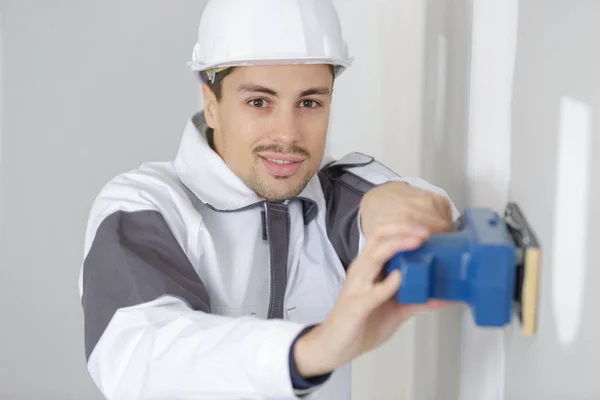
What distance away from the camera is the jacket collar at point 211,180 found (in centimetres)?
97

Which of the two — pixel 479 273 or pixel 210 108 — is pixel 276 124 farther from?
pixel 479 273

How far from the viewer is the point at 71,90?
1513mm

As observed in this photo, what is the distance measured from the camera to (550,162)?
1.92ft

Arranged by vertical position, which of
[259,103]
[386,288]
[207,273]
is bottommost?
[207,273]

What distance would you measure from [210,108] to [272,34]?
19 centimetres

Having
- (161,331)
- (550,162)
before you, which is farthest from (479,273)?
(161,331)

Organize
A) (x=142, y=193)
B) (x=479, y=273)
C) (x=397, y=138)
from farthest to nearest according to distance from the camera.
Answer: (x=397, y=138)
(x=142, y=193)
(x=479, y=273)

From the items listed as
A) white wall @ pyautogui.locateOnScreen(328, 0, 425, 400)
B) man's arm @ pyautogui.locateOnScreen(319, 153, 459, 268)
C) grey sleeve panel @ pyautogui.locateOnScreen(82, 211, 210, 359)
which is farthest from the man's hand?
white wall @ pyautogui.locateOnScreen(328, 0, 425, 400)

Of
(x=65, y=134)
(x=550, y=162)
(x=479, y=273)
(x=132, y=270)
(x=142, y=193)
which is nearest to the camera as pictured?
(x=479, y=273)

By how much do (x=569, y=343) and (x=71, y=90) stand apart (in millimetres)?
1218

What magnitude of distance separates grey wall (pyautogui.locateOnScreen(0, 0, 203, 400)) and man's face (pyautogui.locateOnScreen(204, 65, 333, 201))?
1.83 feet

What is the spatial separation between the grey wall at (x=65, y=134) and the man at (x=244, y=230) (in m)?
0.46

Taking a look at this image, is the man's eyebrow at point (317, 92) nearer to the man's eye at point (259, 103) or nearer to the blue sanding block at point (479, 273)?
the man's eye at point (259, 103)

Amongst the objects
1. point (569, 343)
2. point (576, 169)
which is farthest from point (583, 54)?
point (569, 343)
